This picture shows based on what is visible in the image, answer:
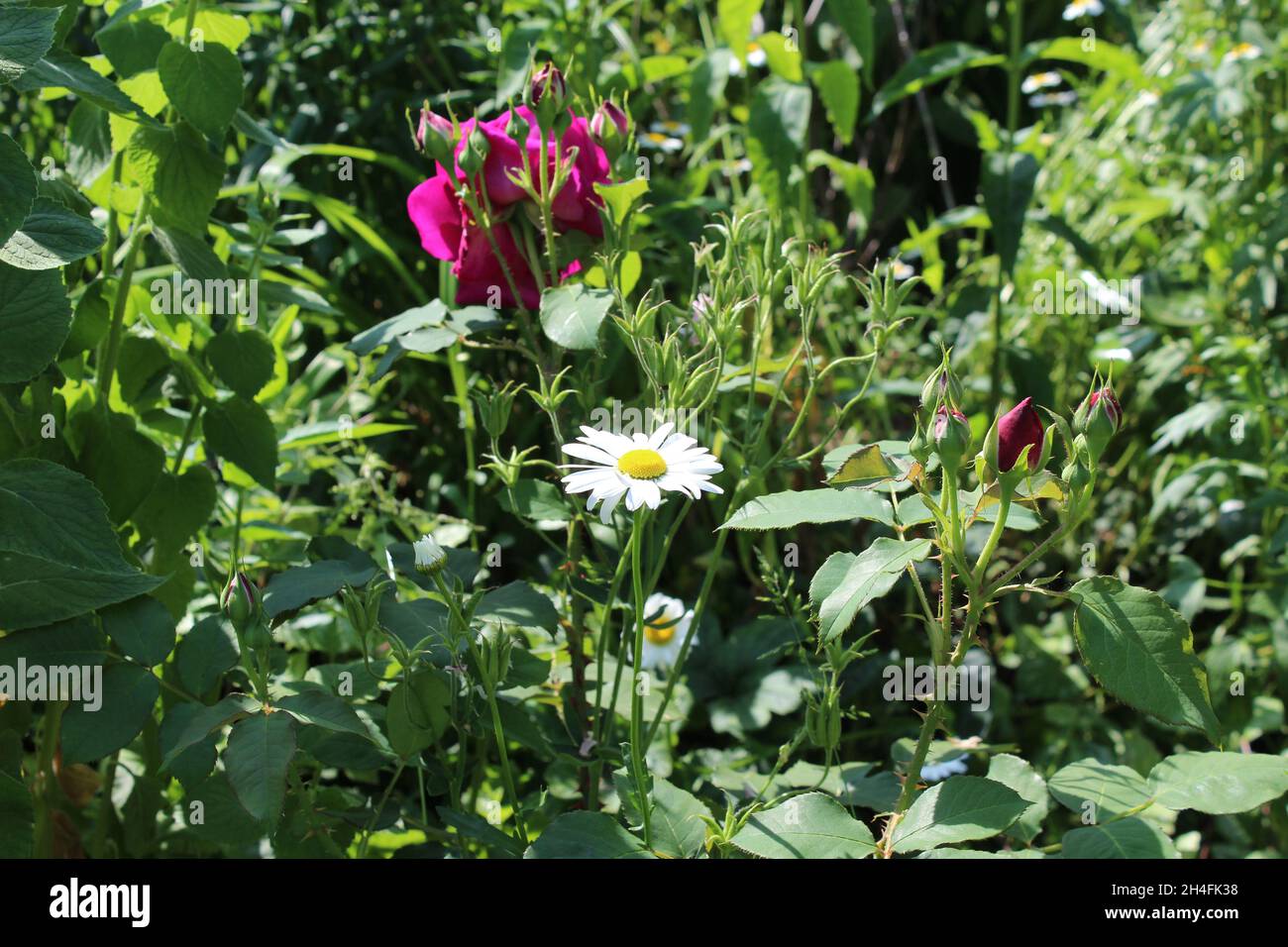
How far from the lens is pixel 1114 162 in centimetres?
211

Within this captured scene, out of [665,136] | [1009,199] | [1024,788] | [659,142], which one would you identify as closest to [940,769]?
[1024,788]

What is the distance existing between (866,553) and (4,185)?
0.58 meters

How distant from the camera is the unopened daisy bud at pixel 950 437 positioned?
2.16 feet

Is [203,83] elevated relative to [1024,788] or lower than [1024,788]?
elevated

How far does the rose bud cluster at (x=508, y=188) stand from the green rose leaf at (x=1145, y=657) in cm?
48

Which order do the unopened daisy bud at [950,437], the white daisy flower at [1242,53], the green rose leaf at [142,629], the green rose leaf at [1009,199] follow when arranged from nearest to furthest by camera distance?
the unopened daisy bud at [950,437] < the green rose leaf at [142,629] < the green rose leaf at [1009,199] < the white daisy flower at [1242,53]

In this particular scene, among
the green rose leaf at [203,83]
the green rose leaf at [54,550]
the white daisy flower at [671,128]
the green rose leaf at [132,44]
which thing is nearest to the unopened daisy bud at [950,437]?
the green rose leaf at [54,550]

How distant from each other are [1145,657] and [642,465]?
31cm

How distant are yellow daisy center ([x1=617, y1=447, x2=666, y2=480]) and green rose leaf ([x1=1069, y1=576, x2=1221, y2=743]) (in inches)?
10.2

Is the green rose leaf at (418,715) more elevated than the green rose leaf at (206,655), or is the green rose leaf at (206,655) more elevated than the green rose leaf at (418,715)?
the green rose leaf at (206,655)

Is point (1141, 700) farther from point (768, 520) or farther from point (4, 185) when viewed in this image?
point (4, 185)

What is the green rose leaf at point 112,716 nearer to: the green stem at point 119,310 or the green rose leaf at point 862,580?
the green stem at point 119,310

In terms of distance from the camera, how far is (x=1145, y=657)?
26.5 inches

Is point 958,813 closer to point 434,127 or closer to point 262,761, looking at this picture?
point 262,761
